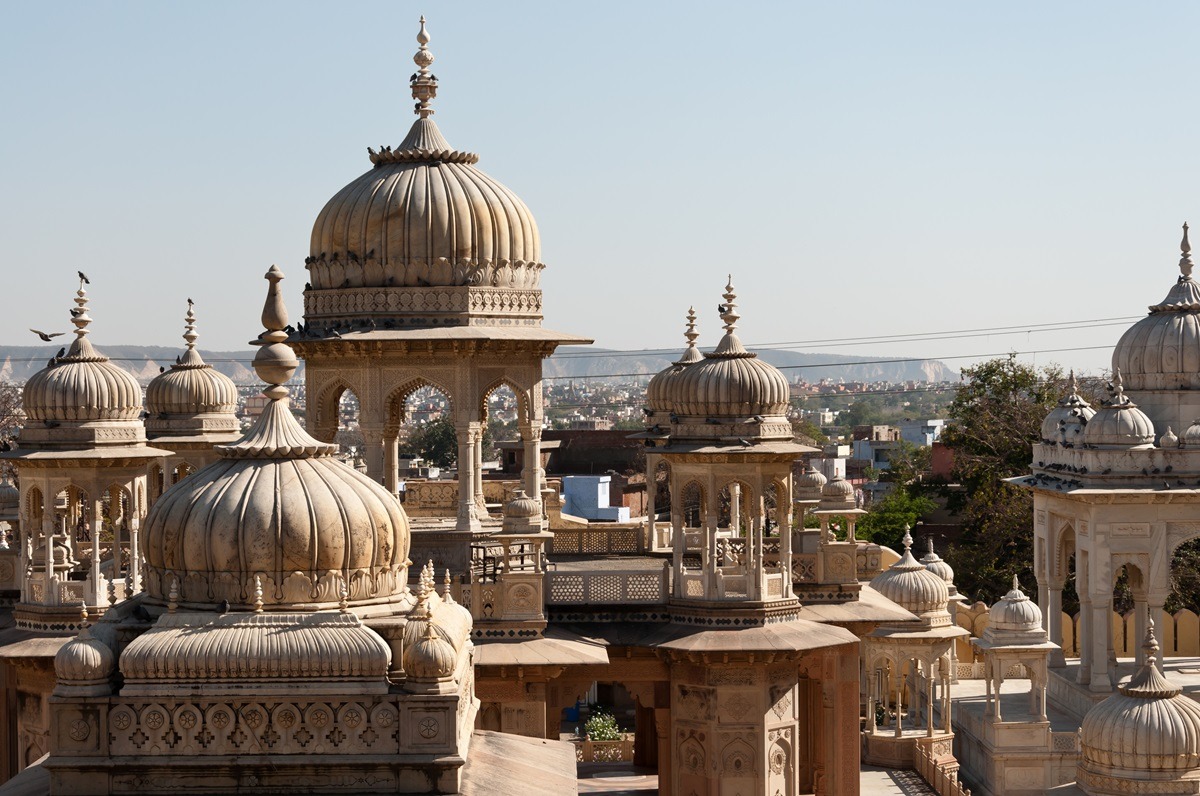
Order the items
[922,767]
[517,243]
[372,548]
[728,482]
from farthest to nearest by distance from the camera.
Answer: [922,767] → [517,243] → [728,482] → [372,548]

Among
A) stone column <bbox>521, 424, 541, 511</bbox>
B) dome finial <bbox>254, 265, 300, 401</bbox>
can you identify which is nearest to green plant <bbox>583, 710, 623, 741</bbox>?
stone column <bbox>521, 424, 541, 511</bbox>

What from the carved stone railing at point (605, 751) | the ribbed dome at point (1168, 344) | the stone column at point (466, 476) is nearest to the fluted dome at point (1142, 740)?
the carved stone railing at point (605, 751)

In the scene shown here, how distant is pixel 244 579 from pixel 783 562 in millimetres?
9554

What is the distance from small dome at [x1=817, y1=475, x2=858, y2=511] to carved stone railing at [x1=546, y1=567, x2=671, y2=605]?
4.78 metres

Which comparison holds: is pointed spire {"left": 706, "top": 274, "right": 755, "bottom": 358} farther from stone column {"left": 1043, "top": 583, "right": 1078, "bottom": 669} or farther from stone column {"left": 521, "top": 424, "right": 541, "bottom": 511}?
stone column {"left": 1043, "top": 583, "right": 1078, "bottom": 669}

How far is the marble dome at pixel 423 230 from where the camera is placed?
2494 centimetres

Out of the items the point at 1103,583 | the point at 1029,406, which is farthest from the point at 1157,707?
the point at 1029,406

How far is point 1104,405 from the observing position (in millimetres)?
33781

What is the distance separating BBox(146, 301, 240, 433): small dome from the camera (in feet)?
100.0

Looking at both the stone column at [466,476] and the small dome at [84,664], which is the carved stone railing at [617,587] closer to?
the stone column at [466,476]

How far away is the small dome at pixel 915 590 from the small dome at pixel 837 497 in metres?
2.19

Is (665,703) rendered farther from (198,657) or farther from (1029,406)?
(1029,406)

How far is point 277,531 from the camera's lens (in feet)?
49.8

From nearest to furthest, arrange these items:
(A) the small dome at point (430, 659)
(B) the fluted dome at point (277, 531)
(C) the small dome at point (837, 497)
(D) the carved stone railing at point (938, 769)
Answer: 1. (A) the small dome at point (430, 659)
2. (B) the fluted dome at point (277, 531)
3. (D) the carved stone railing at point (938, 769)
4. (C) the small dome at point (837, 497)
